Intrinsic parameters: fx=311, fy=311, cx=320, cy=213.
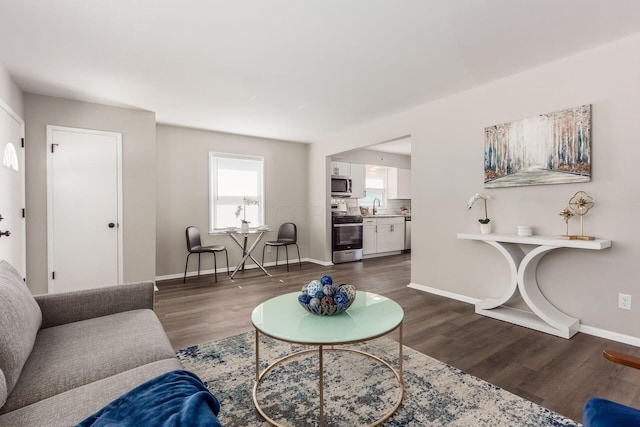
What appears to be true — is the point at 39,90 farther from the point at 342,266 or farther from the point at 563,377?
the point at 563,377

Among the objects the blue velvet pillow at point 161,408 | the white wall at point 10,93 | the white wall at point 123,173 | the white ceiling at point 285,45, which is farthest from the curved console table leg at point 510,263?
the white wall at point 10,93

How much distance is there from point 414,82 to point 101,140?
3873 mm

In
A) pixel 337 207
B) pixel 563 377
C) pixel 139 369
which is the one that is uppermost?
pixel 337 207

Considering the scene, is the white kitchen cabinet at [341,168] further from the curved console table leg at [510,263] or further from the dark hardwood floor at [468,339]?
the curved console table leg at [510,263]

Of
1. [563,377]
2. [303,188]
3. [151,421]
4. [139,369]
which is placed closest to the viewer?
[151,421]

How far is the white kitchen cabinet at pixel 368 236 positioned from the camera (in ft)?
21.5

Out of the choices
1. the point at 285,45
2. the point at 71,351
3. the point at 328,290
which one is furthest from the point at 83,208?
the point at 328,290

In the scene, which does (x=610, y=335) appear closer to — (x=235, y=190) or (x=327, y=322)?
(x=327, y=322)

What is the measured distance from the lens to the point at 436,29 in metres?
2.36

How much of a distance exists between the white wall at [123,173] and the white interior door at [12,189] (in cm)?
12

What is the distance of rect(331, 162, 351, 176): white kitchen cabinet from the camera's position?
6.45 metres

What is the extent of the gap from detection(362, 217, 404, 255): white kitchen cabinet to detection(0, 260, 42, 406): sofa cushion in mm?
5464

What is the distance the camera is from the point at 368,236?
6.62 metres

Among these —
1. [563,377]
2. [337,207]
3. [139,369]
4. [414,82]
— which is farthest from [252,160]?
[563,377]
